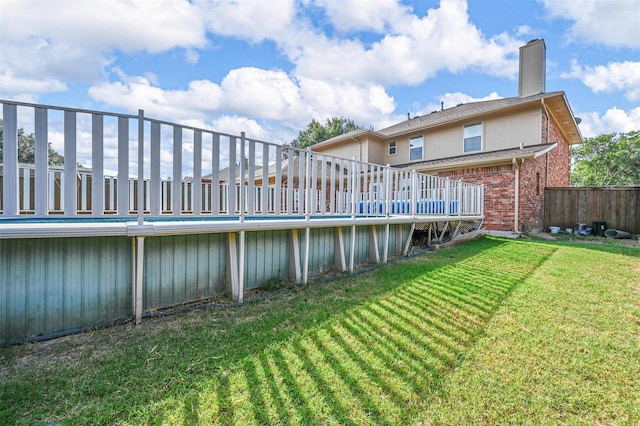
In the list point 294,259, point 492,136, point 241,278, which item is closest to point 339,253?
point 294,259

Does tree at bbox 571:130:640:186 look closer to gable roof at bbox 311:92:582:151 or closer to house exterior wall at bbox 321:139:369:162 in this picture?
gable roof at bbox 311:92:582:151

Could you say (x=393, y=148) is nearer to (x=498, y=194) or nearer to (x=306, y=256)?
(x=498, y=194)

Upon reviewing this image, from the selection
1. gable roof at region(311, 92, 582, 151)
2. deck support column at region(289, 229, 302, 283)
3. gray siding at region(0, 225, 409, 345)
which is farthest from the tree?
gray siding at region(0, 225, 409, 345)

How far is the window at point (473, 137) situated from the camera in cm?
1091

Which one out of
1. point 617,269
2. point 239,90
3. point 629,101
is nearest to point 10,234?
point 617,269

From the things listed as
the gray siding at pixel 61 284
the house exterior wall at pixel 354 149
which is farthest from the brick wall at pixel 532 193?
the gray siding at pixel 61 284

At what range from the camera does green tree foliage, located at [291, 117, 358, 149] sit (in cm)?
3356

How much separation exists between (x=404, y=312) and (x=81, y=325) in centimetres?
278

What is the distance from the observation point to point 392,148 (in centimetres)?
1370

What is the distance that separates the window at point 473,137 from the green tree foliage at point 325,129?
899 inches

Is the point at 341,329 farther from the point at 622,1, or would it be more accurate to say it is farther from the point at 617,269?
the point at 622,1

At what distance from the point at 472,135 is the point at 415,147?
7.87 feet

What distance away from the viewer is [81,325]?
7.41 ft

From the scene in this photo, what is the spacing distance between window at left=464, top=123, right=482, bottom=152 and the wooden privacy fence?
3003 millimetres
